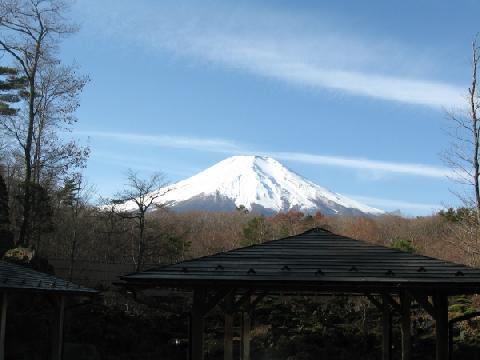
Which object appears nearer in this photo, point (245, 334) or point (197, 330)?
point (197, 330)

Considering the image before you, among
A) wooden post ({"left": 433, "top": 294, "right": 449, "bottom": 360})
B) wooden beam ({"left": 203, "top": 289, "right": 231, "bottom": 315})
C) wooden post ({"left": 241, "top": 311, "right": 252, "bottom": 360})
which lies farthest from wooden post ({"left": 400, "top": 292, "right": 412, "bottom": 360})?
wooden post ({"left": 241, "top": 311, "right": 252, "bottom": 360})

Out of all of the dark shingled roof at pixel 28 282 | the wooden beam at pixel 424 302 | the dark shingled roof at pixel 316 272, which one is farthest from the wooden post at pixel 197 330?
the dark shingled roof at pixel 28 282

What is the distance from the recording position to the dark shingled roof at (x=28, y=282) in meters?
11.1

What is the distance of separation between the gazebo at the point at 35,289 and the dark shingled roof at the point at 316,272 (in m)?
3.57

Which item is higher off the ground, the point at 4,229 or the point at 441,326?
the point at 4,229

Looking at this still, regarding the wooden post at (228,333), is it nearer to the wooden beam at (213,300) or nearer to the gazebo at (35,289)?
the wooden beam at (213,300)

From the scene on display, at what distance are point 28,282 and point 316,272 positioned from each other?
19.8 feet

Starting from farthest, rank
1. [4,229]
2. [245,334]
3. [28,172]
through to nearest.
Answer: [28,172]
[4,229]
[245,334]

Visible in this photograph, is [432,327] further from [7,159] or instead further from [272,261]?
[7,159]

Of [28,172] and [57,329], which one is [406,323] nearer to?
[57,329]

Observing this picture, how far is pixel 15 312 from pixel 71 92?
412 inches

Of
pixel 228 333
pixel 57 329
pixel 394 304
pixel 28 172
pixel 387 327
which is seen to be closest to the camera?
pixel 394 304

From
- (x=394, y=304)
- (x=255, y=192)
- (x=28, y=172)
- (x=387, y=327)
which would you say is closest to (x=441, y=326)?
(x=394, y=304)

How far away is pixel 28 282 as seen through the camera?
465 inches
